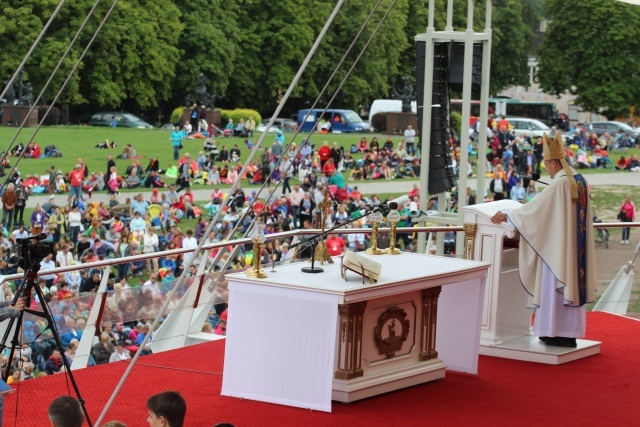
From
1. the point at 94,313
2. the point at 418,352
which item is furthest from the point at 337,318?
the point at 94,313

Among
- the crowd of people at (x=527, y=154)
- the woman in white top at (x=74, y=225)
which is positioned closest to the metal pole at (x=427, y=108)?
the woman in white top at (x=74, y=225)

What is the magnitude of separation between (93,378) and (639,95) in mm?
59210

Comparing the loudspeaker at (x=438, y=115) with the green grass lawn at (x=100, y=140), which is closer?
the loudspeaker at (x=438, y=115)

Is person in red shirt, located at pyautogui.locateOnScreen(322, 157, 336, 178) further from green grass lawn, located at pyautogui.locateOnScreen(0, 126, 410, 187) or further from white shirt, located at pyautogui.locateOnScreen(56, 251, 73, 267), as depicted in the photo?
white shirt, located at pyautogui.locateOnScreen(56, 251, 73, 267)

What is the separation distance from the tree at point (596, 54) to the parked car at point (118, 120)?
26.1 meters

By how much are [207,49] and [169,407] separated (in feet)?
163

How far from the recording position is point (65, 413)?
5770 millimetres

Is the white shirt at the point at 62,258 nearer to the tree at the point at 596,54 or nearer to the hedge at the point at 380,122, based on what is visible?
the hedge at the point at 380,122

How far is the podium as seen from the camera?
9.62m

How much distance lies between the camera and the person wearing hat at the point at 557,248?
30.7 feet

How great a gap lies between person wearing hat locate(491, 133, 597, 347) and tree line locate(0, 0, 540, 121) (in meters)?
38.9

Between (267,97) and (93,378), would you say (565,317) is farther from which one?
(267,97)

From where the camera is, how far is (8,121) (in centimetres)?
4578

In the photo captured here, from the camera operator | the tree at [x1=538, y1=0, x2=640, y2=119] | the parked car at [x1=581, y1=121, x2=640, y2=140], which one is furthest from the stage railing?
the tree at [x1=538, y1=0, x2=640, y2=119]
